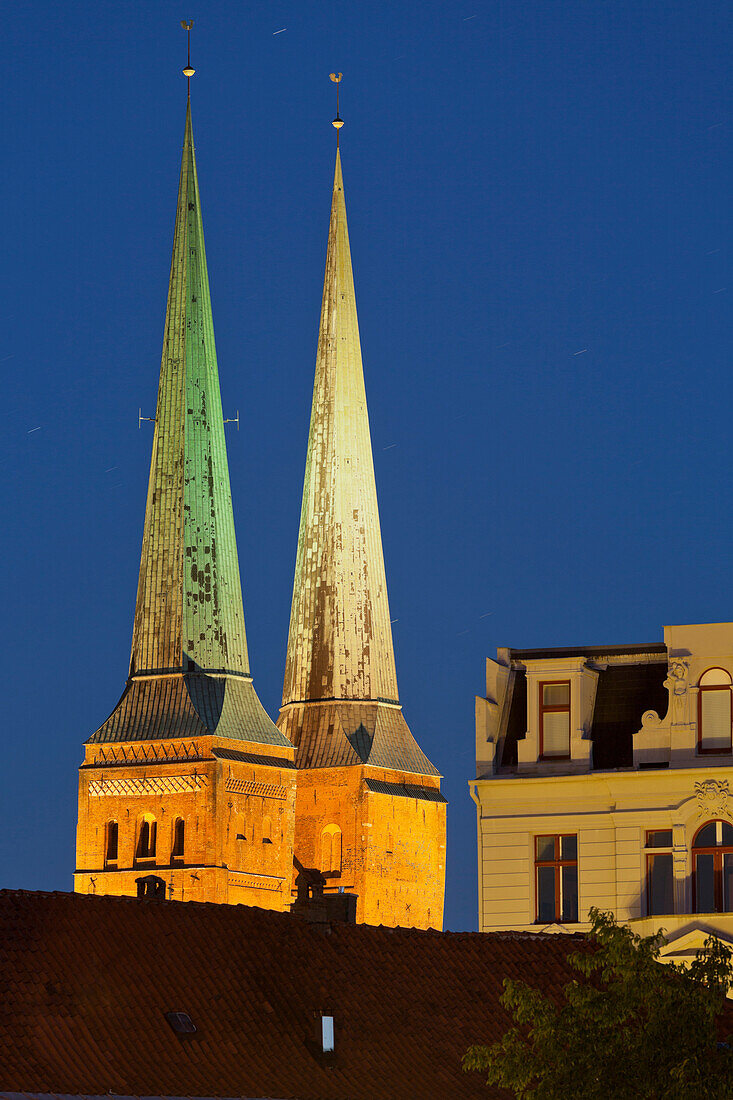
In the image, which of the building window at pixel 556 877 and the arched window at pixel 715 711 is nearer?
the arched window at pixel 715 711

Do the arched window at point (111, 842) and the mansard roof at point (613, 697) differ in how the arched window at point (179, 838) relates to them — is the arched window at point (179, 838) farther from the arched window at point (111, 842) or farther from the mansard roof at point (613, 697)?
the mansard roof at point (613, 697)

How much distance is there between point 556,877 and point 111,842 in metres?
70.5

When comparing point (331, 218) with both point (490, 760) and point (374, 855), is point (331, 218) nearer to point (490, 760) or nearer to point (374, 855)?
point (374, 855)

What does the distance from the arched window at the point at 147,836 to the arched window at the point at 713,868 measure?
231 feet

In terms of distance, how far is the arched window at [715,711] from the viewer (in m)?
72.2

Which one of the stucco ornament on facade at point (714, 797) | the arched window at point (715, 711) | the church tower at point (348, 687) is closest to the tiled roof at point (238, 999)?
the stucco ornament on facade at point (714, 797)

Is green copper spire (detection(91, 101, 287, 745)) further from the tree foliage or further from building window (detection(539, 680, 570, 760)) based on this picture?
the tree foliage

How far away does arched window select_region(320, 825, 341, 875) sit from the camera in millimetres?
142875

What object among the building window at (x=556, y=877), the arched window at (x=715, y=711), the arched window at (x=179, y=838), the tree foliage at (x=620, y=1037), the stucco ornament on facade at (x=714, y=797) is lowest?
the tree foliage at (x=620, y=1037)

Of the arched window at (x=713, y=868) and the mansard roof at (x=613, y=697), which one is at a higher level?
the mansard roof at (x=613, y=697)

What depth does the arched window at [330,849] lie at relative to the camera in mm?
142875

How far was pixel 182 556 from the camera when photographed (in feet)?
470

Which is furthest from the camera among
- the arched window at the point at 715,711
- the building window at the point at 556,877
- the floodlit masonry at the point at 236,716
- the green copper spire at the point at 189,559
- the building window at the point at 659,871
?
the green copper spire at the point at 189,559

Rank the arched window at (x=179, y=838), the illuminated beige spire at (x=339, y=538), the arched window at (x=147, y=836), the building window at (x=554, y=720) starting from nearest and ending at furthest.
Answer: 1. the building window at (x=554, y=720)
2. the arched window at (x=179, y=838)
3. the arched window at (x=147, y=836)
4. the illuminated beige spire at (x=339, y=538)
